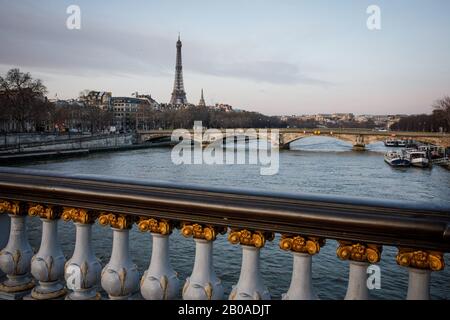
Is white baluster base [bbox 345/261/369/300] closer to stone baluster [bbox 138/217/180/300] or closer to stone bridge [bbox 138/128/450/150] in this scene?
stone baluster [bbox 138/217/180/300]

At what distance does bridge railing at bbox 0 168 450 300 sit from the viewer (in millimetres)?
1104

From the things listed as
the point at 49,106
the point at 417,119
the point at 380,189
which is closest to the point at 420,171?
the point at 380,189

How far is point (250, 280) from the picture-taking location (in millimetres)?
1297

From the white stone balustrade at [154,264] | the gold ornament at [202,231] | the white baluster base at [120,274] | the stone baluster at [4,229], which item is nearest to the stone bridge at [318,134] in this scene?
the stone baluster at [4,229]

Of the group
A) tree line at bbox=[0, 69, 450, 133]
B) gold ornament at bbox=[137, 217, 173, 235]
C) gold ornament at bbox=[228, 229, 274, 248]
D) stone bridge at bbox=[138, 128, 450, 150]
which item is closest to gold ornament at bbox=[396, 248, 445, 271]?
gold ornament at bbox=[228, 229, 274, 248]

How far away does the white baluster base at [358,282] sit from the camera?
117cm

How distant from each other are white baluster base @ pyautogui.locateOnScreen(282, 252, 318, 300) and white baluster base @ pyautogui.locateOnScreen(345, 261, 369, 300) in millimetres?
115

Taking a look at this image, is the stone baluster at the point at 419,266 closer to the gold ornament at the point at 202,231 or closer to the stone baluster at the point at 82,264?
the gold ornament at the point at 202,231

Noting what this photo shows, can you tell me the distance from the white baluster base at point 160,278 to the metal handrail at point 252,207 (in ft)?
0.38

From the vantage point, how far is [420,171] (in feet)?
84.1

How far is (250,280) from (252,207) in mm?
239

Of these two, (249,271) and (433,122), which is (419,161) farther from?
(433,122)
